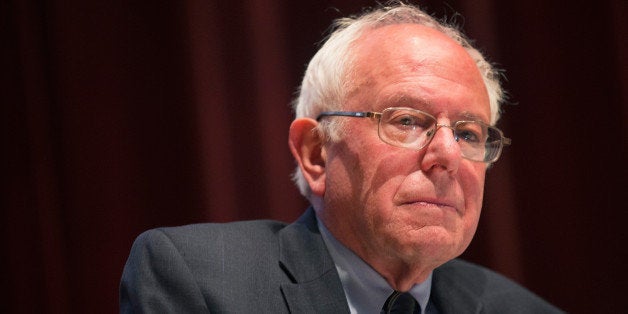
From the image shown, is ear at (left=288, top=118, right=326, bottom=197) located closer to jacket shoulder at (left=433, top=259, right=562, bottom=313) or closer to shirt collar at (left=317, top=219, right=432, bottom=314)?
shirt collar at (left=317, top=219, right=432, bottom=314)

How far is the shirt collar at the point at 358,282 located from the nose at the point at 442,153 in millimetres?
Answer: 310

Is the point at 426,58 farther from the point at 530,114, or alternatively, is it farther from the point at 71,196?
the point at 71,196

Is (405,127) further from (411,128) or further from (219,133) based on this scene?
(219,133)

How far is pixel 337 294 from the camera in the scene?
1609 mm

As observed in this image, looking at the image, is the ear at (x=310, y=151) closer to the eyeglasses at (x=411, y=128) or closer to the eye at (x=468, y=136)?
the eyeglasses at (x=411, y=128)

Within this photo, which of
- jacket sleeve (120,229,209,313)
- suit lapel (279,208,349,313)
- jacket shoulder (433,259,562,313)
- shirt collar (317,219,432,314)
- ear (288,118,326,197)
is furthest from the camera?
jacket shoulder (433,259,562,313)

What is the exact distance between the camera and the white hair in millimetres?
1782

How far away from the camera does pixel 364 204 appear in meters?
1.66

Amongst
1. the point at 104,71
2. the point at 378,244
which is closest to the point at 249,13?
the point at 104,71

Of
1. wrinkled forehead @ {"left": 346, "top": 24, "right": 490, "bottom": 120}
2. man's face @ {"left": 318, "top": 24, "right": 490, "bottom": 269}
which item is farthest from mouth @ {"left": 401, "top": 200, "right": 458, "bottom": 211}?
wrinkled forehead @ {"left": 346, "top": 24, "right": 490, "bottom": 120}

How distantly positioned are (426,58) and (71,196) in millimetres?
1157

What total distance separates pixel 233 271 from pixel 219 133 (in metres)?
0.74

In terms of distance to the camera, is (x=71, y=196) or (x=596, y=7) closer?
(x=71, y=196)

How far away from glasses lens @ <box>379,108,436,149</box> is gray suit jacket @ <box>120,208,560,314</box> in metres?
0.33
